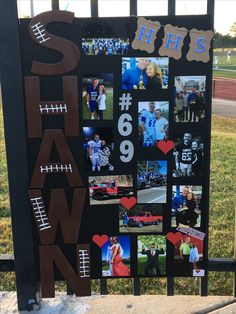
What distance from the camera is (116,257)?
273 centimetres

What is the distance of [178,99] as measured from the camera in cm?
244

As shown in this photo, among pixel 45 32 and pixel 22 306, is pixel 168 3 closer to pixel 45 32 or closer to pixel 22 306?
pixel 45 32

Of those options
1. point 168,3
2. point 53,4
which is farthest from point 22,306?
point 168,3

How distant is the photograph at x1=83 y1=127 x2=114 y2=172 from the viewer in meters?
2.49

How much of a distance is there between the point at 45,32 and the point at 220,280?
2151 millimetres

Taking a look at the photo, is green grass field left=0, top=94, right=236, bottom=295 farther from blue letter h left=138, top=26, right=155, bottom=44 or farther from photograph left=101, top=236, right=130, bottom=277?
blue letter h left=138, top=26, right=155, bottom=44

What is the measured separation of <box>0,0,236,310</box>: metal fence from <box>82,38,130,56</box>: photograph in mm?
161

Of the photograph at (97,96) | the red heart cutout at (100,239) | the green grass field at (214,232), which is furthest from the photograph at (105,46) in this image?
the green grass field at (214,232)

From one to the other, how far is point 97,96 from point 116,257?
101 cm

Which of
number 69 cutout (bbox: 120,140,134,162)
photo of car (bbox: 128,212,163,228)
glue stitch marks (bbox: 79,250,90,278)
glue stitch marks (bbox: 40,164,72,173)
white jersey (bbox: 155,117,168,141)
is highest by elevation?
white jersey (bbox: 155,117,168,141)

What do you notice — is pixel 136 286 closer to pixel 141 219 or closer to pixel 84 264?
pixel 84 264

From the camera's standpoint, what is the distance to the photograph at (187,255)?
2.69 metres

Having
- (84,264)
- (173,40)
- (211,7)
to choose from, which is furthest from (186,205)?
(211,7)

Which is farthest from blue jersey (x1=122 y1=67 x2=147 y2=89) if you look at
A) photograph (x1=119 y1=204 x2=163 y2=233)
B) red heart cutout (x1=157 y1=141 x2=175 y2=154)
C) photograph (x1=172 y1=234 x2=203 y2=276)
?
photograph (x1=172 y1=234 x2=203 y2=276)
